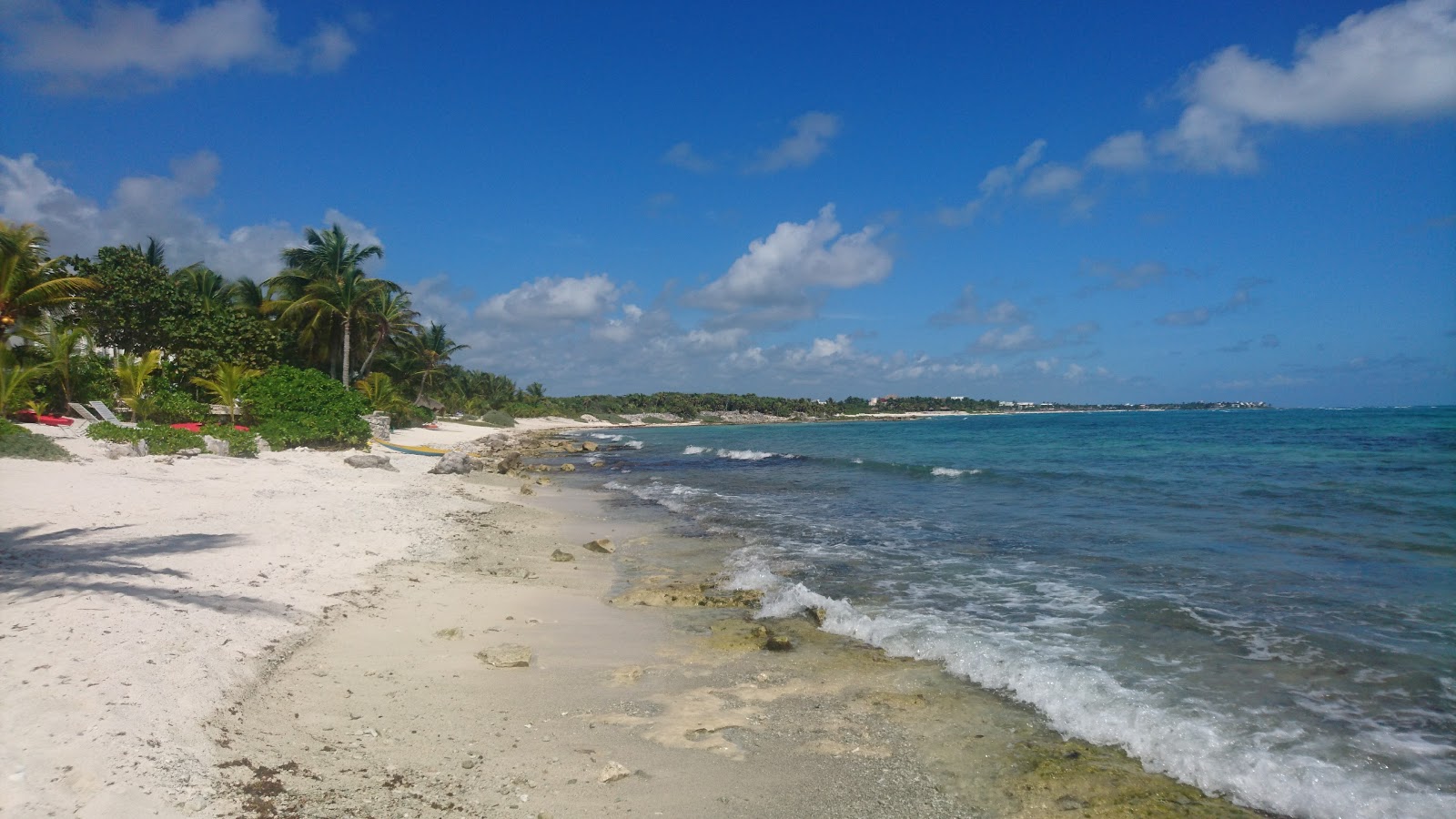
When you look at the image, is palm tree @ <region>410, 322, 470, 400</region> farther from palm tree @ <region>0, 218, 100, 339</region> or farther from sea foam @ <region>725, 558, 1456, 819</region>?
sea foam @ <region>725, 558, 1456, 819</region>

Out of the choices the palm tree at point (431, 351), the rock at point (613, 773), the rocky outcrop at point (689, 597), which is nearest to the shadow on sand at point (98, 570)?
the rocky outcrop at point (689, 597)

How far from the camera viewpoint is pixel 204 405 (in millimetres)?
24594

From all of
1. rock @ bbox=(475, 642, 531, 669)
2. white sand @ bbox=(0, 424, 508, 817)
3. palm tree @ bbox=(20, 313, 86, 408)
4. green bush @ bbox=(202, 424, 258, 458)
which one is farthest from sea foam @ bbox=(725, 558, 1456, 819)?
palm tree @ bbox=(20, 313, 86, 408)

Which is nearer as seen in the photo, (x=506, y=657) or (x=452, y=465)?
(x=506, y=657)

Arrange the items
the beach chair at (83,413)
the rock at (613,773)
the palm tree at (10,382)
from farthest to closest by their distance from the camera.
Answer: the beach chair at (83,413) → the palm tree at (10,382) → the rock at (613,773)

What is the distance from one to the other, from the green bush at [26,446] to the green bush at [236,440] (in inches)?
178

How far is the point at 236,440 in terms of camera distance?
19.1 metres

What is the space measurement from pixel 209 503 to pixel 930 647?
11.7m

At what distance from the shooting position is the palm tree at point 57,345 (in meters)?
21.9

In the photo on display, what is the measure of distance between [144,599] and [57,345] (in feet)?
72.3

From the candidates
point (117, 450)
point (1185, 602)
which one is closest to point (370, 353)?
point (117, 450)

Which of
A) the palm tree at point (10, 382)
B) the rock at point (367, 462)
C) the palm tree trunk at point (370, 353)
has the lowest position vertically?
the rock at point (367, 462)

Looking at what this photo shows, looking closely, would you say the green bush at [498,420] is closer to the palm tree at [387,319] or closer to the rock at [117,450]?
the palm tree at [387,319]

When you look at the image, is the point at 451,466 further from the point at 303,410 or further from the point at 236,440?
the point at 236,440
